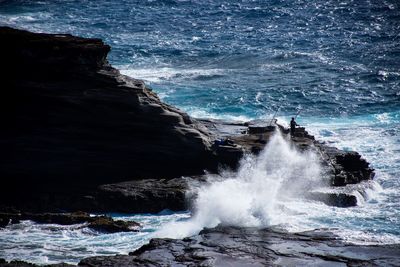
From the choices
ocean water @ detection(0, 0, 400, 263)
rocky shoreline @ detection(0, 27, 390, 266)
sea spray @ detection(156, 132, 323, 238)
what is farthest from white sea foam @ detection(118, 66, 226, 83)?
rocky shoreline @ detection(0, 27, 390, 266)

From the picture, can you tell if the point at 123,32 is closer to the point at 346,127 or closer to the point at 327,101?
the point at 327,101

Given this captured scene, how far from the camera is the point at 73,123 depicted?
3058 cm

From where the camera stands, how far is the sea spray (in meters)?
26.5

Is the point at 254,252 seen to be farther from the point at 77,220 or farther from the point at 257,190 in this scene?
the point at 77,220

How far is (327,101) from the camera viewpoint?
53438 millimetres

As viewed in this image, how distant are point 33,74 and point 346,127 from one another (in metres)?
24.7

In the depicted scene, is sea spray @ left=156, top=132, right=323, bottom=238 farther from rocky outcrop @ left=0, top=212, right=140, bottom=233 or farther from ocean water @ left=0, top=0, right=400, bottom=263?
rocky outcrop @ left=0, top=212, right=140, bottom=233

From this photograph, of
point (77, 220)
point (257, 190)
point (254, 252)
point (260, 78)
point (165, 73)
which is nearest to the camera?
point (254, 252)

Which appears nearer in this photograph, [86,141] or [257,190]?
[257,190]

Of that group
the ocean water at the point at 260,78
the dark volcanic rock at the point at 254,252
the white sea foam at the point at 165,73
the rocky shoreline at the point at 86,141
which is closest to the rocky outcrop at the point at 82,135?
the rocky shoreline at the point at 86,141

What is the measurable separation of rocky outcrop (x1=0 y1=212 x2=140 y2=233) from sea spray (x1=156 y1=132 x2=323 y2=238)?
1.56 metres

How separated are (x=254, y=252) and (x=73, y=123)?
476 inches

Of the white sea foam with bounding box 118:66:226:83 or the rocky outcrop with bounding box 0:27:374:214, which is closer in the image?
the rocky outcrop with bounding box 0:27:374:214

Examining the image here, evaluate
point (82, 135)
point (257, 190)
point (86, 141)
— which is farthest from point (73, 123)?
point (257, 190)
